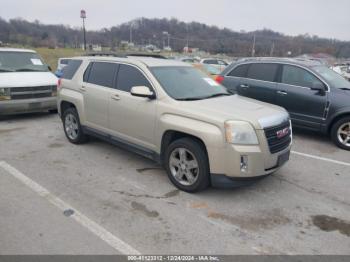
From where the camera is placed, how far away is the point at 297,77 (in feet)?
22.3

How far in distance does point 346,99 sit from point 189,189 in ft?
13.6

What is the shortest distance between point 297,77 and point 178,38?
2931 inches

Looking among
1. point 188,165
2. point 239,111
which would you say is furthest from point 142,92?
point 239,111

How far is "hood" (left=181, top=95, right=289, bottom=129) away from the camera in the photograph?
3760mm

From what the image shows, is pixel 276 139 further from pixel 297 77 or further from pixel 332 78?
pixel 332 78

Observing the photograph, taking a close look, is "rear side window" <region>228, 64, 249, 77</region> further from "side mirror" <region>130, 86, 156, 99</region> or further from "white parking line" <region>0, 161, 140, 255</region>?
"white parking line" <region>0, 161, 140, 255</region>

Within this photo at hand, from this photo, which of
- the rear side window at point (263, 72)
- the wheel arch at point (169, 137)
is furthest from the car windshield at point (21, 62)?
the wheel arch at point (169, 137)

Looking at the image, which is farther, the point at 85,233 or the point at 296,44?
the point at 296,44

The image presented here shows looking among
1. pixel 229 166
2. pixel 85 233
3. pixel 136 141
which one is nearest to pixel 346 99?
pixel 229 166

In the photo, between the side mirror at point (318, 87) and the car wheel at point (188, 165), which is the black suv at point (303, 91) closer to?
the side mirror at point (318, 87)

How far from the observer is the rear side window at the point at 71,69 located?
19.8ft

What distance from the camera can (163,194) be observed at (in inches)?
160

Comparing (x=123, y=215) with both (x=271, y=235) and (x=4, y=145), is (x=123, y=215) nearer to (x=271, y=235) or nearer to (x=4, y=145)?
(x=271, y=235)

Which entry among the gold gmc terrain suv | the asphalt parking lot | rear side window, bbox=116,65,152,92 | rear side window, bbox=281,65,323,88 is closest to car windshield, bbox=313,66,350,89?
rear side window, bbox=281,65,323,88
